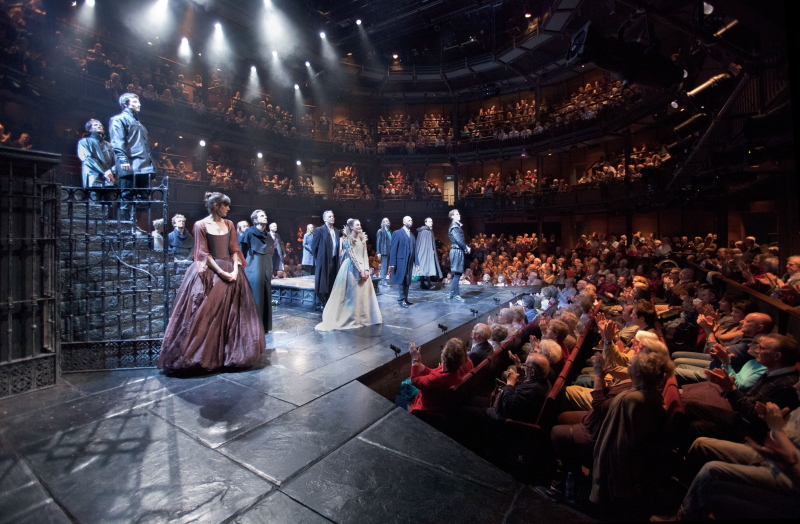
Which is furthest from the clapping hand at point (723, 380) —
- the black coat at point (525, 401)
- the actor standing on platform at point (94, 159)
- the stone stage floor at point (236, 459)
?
the actor standing on platform at point (94, 159)

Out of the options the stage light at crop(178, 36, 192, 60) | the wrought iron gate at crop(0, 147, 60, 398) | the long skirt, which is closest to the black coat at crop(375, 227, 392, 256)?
the long skirt

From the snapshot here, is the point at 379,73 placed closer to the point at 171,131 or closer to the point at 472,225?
the point at 472,225

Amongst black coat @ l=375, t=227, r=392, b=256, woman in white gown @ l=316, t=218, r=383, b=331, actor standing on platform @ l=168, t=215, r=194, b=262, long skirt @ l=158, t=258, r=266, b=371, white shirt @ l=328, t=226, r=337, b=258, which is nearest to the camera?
long skirt @ l=158, t=258, r=266, b=371

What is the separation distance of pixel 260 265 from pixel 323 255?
1519 mm

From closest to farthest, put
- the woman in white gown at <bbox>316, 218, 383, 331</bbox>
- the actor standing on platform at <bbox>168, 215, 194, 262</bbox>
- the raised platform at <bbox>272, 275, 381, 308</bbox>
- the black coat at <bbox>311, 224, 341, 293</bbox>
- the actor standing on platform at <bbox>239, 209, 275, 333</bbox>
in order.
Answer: the actor standing on platform at <bbox>239, 209, 275, 333</bbox>, the woman in white gown at <bbox>316, 218, 383, 331</bbox>, the black coat at <bbox>311, 224, 341, 293</bbox>, the actor standing on platform at <bbox>168, 215, 194, 262</bbox>, the raised platform at <bbox>272, 275, 381, 308</bbox>

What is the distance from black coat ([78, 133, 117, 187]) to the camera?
5426mm

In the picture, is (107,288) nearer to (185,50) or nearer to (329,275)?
(329,275)

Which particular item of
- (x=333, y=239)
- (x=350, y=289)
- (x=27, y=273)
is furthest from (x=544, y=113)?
(x=27, y=273)

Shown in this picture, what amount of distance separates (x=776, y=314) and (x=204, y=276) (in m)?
6.39

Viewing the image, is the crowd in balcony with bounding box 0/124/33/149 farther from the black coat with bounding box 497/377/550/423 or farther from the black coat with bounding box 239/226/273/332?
the black coat with bounding box 497/377/550/423

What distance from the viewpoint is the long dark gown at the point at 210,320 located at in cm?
379

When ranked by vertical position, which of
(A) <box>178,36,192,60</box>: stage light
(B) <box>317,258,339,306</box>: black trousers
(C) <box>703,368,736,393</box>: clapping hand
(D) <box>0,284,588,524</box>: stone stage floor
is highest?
(A) <box>178,36,192,60</box>: stage light

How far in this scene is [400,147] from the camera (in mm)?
22047

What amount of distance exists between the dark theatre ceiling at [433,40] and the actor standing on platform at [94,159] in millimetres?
12883
